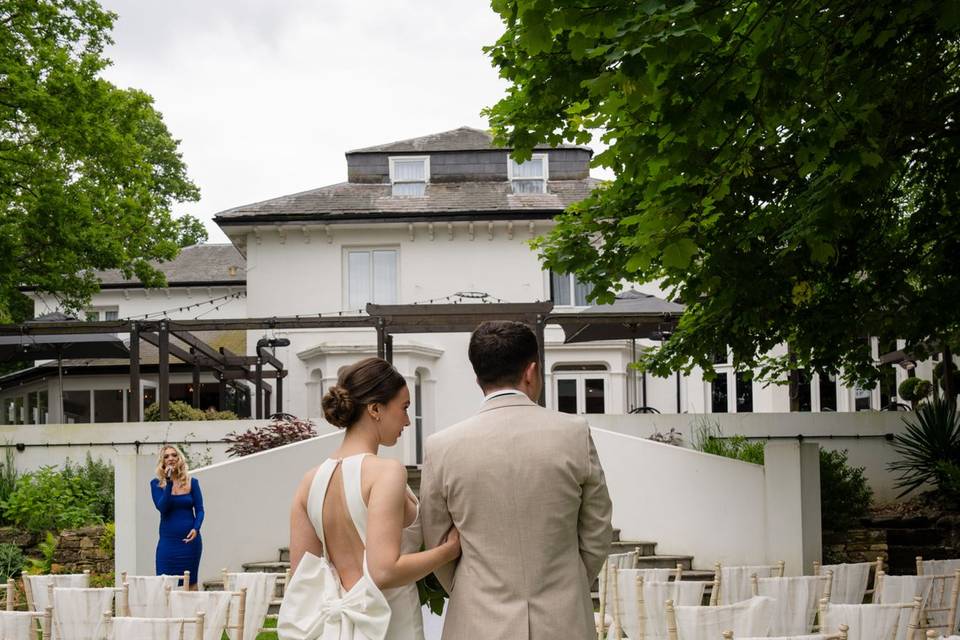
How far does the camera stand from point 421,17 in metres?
17.0

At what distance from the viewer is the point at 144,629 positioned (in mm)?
6031

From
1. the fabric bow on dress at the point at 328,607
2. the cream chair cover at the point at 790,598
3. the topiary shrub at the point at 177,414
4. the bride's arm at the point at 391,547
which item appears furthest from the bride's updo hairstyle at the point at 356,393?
the topiary shrub at the point at 177,414

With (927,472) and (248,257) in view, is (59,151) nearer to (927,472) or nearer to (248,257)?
(248,257)

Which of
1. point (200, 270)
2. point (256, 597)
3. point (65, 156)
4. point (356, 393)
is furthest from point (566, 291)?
point (356, 393)

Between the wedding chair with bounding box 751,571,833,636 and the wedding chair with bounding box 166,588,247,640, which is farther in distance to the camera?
the wedding chair with bounding box 751,571,833,636

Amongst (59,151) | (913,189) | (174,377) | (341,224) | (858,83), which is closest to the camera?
(858,83)

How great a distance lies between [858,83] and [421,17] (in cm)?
1014

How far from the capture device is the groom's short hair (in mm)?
3832

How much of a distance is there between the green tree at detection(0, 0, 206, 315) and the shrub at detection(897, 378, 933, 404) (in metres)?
14.6

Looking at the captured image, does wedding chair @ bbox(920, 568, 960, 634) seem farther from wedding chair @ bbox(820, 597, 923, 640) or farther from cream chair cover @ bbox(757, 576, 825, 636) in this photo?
wedding chair @ bbox(820, 597, 923, 640)

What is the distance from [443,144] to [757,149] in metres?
19.8

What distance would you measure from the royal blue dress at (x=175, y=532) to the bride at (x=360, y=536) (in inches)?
282

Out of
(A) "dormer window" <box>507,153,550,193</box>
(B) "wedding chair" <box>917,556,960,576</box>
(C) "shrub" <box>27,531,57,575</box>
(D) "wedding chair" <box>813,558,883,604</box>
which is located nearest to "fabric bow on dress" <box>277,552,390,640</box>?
(D) "wedding chair" <box>813,558,883,604</box>

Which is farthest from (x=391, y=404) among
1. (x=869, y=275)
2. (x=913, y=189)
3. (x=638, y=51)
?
(x=913, y=189)
